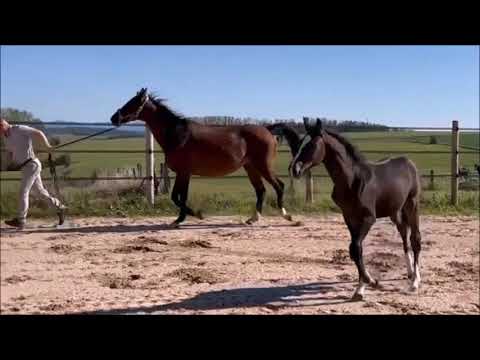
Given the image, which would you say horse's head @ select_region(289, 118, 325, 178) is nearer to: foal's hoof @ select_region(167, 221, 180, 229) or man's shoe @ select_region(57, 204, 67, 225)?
foal's hoof @ select_region(167, 221, 180, 229)

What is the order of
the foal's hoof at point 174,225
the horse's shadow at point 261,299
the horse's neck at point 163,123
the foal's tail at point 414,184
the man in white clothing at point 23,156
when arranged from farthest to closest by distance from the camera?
1. the horse's neck at point 163,123
2. the foal's hoof at point 174,225
3. the man in white clothing at point 23,156
4. the foal's tail at point 414,184
5. the horse's shadow at point 261,299

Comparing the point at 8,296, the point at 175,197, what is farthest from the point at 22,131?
the point at 8,296

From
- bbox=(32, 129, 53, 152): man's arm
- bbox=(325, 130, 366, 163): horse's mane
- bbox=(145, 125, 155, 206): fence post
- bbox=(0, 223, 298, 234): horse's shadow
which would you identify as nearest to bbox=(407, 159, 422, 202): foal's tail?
bbox=(325, 130, 366, 163): horse's mane

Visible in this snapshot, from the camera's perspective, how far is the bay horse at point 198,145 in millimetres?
8289

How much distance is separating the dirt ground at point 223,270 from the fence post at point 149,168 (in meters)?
1.34

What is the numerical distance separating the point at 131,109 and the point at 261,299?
4543 millimetres

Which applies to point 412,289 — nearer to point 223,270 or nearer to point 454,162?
point 223,270

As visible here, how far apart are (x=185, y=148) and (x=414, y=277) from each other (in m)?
4.42

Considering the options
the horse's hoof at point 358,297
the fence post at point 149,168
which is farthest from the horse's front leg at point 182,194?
the horse's hoof at point 358,297

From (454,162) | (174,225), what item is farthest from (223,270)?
(454,162)

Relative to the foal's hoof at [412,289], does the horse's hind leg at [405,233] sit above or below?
above

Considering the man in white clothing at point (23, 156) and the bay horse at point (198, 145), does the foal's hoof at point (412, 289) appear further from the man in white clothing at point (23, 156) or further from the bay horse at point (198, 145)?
the man in white clothing at point (23, 156)
